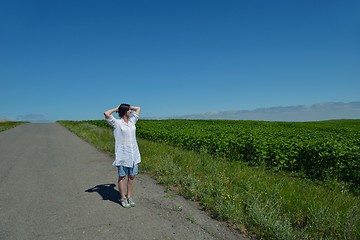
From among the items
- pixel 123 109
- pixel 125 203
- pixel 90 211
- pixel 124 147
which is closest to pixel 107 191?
pixel 125 203

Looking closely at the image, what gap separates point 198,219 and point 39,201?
363 centimetres

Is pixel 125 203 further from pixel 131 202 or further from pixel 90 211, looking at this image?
pixel 90 211

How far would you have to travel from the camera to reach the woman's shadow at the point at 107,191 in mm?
6531

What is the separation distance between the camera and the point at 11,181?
830 cm

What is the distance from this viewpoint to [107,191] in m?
7.13

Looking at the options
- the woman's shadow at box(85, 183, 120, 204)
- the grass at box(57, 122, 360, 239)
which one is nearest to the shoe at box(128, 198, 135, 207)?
the woman's shadow at box(85, 183, 120, 204)

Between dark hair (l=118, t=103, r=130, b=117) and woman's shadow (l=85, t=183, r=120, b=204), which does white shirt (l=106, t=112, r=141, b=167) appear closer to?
dark hair (l=118, t=103, r=130, b=117)

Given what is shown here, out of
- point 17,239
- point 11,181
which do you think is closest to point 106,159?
point 11,181

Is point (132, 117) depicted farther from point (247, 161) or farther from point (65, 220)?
point (247, 161)

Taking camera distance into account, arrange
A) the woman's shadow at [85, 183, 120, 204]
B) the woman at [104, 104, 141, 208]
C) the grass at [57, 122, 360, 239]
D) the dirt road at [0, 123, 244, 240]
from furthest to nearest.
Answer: the woman's shadow at [85, 183, 120, 204], the woman at [104, 104, 141, 208], the dirt road at [0, 123, 244, 240], the grass at [57, 122, 360, 239]

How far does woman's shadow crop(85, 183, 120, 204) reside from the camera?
6531 millimetres

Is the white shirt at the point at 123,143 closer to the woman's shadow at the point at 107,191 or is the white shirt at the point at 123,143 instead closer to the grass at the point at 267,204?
the woman's shadow at the point at 107,191

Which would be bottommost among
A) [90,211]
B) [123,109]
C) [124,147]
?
[90,211]

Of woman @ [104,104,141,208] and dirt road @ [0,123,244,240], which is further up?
woman @ [104,104,141,208]
